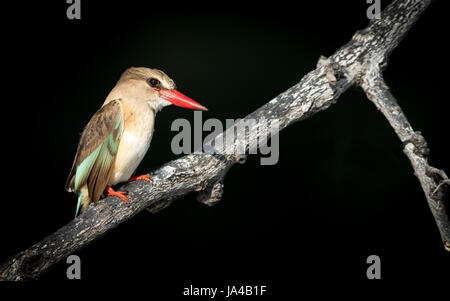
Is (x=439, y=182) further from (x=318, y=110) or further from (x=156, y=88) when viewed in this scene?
(x=156, y=88)

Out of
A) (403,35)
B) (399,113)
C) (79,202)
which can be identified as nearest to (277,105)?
(399,113)

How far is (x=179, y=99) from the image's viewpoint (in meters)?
2.05

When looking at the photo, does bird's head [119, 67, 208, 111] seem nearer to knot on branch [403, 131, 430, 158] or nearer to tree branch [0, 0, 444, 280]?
tree branch [0, 0, 444, 280]

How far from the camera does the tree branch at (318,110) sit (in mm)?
1978

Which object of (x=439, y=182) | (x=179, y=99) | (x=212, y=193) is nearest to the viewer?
(x=439, y=182)

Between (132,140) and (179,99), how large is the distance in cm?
29

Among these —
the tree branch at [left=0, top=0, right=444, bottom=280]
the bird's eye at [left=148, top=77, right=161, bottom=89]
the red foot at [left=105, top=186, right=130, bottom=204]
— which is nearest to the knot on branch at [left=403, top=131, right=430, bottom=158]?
the tree branch at [left=0, top=0, right=444, bottom=280]

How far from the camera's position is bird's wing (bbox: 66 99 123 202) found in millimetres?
1985

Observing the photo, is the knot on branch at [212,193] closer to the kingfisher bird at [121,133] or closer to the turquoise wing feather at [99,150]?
the kingfisher bird at [121,133]

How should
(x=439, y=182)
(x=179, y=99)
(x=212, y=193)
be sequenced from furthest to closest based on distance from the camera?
(x=212, y=193) → (x=179, y=99) → (x=439, y=182)

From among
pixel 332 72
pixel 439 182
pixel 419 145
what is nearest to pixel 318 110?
pixel 332 72

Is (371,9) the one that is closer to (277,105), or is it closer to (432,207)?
(277,105)

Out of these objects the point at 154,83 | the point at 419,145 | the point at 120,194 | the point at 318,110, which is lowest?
the point at 120,194

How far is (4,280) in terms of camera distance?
1.72 m
